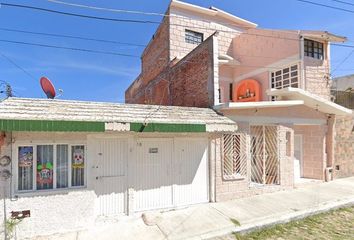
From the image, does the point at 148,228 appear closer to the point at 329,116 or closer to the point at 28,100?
the point at 28,100

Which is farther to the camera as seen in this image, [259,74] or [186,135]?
[259,74]

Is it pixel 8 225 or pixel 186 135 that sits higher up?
pixel 186 135

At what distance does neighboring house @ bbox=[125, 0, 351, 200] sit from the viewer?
10.1 meters

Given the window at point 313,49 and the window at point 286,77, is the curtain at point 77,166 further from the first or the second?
the window at point 313,49

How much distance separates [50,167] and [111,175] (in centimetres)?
176

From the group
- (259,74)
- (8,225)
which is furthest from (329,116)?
(8,225)

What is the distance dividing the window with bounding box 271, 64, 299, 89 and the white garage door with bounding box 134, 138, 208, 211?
28.9 ft

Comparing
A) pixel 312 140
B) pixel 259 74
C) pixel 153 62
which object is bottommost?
pixel 312 140

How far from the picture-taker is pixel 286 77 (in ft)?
50.1

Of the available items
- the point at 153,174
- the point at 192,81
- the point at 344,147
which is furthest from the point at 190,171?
the point at 344,147

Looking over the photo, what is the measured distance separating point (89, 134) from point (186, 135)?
11.0 ft

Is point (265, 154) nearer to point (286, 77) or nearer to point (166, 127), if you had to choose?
point (166, 127)

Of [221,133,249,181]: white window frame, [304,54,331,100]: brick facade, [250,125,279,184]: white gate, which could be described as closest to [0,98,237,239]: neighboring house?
[221,133,249,181]: white window frame

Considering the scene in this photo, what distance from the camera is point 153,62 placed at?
65.2 feet
